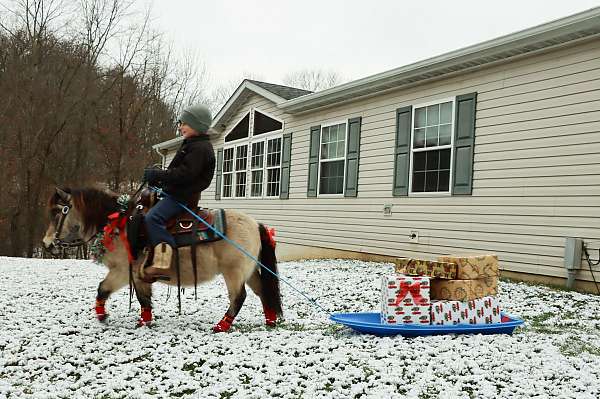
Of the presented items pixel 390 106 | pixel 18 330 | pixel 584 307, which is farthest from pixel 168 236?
pixel 390 106

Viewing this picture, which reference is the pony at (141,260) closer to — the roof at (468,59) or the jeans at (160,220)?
the jeans at (160,220)

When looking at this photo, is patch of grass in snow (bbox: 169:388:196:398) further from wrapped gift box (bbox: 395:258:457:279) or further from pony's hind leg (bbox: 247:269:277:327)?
wrapped gift box (bbox: 395:258:457:279)

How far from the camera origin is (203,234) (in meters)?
4.83

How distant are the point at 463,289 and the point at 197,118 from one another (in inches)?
115

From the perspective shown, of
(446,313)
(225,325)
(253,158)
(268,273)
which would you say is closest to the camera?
(446,313)

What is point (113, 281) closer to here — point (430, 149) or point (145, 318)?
point (145, 318)

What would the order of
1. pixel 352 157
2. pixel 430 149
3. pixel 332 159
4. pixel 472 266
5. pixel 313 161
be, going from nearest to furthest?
pixel 472 266, pixel 430 149, pixel 352 157, pixel 332 159, pixel 313 161

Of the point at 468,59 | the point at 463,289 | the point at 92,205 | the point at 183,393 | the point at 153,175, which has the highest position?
the point at 468,59

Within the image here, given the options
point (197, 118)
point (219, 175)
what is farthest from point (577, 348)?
point (219, 175)

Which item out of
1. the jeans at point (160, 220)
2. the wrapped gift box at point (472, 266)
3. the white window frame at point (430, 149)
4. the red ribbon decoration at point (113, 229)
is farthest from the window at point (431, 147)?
the red ribbon decoration at point (113, 229)

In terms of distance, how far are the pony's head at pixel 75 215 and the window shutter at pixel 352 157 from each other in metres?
6.57

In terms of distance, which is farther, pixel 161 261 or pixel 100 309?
pixel 100 309

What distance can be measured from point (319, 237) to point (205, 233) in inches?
288

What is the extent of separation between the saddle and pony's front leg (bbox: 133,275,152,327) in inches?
11.6
